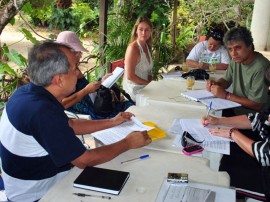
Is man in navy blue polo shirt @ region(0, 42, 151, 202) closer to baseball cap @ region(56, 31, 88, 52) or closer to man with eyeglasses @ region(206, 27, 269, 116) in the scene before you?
baseball cap @ region(56, 31, 88, 52)

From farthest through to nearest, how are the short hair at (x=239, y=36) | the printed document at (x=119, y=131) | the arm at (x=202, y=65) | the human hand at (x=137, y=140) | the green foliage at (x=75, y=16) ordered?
the green foliage at (x=75, y=16) → the arm at (x=202, y=65) → the short hair at (x=239, y=36) → the printed document at (x=119, y=131) → the human hand at (x=137, y=140)

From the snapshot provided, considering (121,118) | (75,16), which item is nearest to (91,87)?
(121,118)

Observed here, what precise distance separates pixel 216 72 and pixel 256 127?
5.66 feet

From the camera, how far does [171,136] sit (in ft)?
6.75

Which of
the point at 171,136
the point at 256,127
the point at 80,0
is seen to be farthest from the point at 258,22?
the point at 171,136

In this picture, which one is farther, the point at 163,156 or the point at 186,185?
the point at 163,156

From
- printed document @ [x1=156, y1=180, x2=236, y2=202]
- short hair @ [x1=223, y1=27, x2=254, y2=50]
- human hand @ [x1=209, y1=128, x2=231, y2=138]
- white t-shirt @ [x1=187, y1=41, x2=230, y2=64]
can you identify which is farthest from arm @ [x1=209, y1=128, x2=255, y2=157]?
white t-shirt @ [x1=187, y1=41, x2=230, y2=64]

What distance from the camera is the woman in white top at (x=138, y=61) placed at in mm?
3814

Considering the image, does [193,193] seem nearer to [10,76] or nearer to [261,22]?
[10,76]

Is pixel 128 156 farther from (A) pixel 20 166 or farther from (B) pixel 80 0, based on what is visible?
(B) pixel 80 0

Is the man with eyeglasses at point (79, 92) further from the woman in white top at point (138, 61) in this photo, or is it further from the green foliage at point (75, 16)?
the green foliage at point (75, 16)

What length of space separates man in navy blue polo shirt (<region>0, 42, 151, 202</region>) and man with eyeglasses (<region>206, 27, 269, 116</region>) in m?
1.59

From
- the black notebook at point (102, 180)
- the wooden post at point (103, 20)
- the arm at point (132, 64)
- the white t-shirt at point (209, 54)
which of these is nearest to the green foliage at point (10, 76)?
the arm at point (132, 64)

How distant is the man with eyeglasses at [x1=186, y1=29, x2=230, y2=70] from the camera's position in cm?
433
